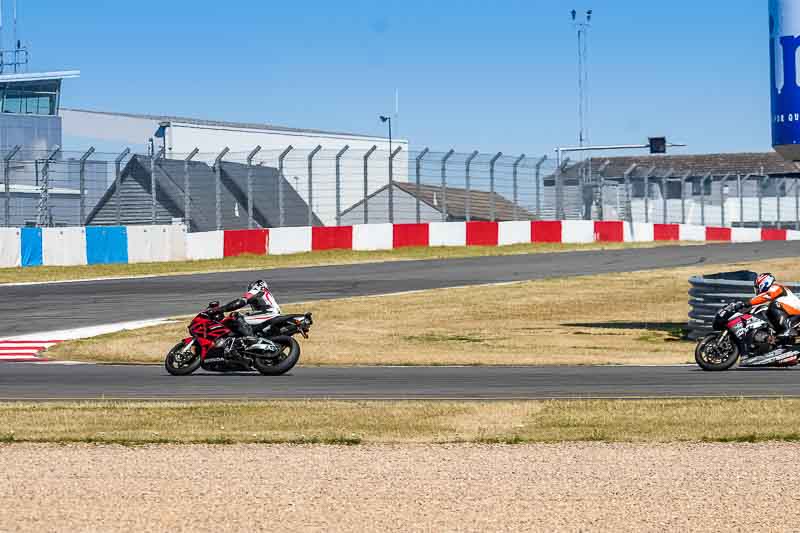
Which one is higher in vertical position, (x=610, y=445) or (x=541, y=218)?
(x=541, y=218)

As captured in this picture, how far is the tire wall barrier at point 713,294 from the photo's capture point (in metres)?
18.5

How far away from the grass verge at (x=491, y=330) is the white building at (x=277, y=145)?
31.9ft

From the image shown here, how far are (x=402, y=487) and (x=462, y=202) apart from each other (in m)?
31.0

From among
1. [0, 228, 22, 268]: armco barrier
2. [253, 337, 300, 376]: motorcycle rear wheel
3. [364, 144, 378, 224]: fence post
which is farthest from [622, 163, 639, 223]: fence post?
[253, 337, 300, 376]: motorcycle rear wheel

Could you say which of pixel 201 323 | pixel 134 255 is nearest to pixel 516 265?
pixel 134 255

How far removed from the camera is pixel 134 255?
33.4 metres

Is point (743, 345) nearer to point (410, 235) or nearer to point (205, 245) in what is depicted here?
point (205, 245)

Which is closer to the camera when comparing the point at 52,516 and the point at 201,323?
the point at 52,516

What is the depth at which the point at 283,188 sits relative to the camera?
35.9m

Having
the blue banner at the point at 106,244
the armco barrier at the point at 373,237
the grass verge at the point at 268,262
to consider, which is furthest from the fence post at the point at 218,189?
the armco barrier at the point at 373,237

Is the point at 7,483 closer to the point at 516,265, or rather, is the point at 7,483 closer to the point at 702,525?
the point at 702,525

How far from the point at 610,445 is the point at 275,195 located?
2644cm

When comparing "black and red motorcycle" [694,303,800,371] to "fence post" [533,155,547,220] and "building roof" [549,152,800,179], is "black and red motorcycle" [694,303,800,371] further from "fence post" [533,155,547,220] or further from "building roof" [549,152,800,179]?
"building roof" [549,152,800,179]

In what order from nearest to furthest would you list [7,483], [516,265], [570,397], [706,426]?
[7,483] → [706,426] → [570,397] → [516,265]
